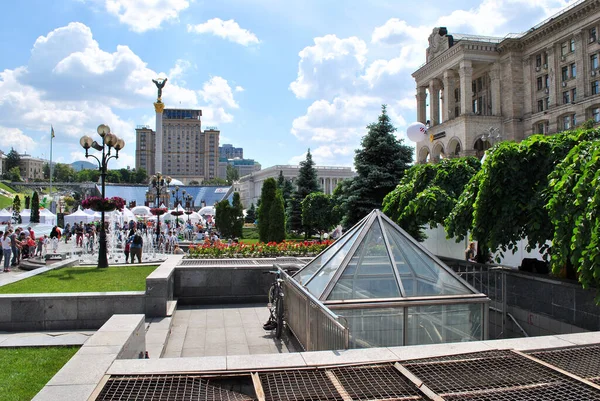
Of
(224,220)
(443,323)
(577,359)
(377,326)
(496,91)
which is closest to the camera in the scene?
(577,359)

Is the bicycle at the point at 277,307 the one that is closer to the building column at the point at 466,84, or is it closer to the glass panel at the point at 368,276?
the glass panel at the point at 368,276

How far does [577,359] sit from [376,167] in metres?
20.7

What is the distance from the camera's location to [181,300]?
10.5 meters

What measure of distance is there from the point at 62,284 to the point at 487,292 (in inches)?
349

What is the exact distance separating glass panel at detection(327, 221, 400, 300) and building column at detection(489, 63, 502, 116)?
4997cm

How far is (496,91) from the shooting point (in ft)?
168

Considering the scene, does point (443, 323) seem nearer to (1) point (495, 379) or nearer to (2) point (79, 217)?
(1) point (495, 379)

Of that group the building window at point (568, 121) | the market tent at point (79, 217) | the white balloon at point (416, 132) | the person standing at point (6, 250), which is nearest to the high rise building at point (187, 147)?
the market tent at point (79, 217)

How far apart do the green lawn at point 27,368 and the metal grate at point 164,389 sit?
1624mm

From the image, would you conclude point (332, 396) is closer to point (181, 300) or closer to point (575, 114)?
point (181, 300)

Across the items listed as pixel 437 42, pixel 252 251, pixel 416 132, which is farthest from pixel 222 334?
pixel 437 42

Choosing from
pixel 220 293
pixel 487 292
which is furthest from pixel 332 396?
pixel 220 293

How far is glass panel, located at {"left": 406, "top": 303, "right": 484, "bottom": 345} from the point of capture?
17.8 ft

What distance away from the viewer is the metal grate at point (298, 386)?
9.70 feet
